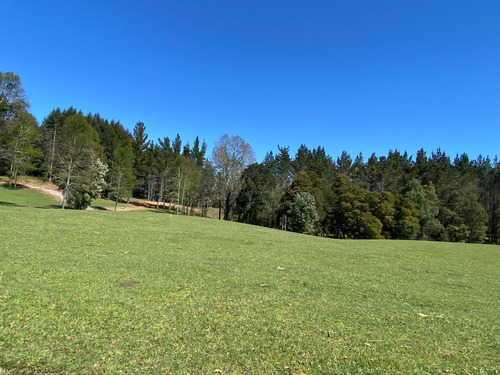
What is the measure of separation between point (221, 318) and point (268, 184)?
53.7 m

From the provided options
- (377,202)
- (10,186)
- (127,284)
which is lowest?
(127,284)

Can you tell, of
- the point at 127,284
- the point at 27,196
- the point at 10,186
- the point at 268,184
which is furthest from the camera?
the point at 268,184

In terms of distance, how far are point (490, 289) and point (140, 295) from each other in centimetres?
1088

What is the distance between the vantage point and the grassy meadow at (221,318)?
3420 mm

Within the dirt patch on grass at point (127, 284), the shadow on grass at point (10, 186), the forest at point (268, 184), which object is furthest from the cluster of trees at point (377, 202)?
the dirt patch on grass at point (127, 284)

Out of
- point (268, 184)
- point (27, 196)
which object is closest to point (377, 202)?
point (268, 184)

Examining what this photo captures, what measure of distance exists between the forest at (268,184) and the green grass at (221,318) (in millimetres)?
29581

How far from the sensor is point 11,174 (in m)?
44.3

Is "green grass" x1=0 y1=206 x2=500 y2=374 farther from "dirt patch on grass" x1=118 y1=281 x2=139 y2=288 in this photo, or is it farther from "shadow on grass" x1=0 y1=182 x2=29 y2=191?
"shadow on grass" x1=0 y1=182 x2=29 y2=191

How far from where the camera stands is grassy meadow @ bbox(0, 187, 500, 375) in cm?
342

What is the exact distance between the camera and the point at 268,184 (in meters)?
58.2

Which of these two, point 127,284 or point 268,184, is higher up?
point 268,184

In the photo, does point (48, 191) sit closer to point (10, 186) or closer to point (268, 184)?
A: point (10, 186)

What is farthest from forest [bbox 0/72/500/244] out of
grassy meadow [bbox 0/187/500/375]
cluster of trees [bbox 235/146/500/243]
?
grassy meadow [bbox 0/187/500/375]
